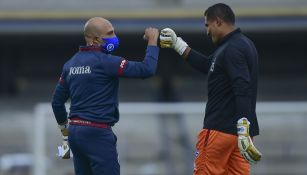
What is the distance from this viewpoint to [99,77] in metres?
6.32

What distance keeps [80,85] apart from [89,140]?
0.42m

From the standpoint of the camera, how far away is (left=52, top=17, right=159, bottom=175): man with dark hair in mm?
6285

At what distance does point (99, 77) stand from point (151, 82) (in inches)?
438

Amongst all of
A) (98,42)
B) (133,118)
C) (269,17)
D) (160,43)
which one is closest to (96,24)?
(98,42)

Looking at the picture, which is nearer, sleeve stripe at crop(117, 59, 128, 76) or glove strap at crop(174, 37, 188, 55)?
sleeve stripe at crop(117, 59, 128, 76)

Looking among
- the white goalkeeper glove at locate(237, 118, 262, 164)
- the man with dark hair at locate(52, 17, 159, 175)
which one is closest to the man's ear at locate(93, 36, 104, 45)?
the man with dark hair at locate(52, 17, 159, 175)

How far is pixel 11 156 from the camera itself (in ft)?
46.2

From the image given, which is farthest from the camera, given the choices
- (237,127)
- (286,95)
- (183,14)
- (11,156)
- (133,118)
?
(286,95)

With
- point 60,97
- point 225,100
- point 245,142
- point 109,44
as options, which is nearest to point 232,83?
point 225,100

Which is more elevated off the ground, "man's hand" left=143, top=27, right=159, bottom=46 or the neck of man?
the neck of man

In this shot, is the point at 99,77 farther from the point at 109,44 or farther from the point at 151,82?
the point at 151,82

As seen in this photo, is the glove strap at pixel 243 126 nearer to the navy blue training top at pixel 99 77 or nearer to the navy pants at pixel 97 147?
the navy blue training top at pixel 99 77

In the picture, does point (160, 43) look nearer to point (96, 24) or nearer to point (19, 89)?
point (96, 24)

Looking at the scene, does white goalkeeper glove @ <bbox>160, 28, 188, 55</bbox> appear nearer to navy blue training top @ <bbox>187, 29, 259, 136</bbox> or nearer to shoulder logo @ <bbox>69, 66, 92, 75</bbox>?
navy blue training top @ <bbox>187, 29, 259, 136</bbox>
